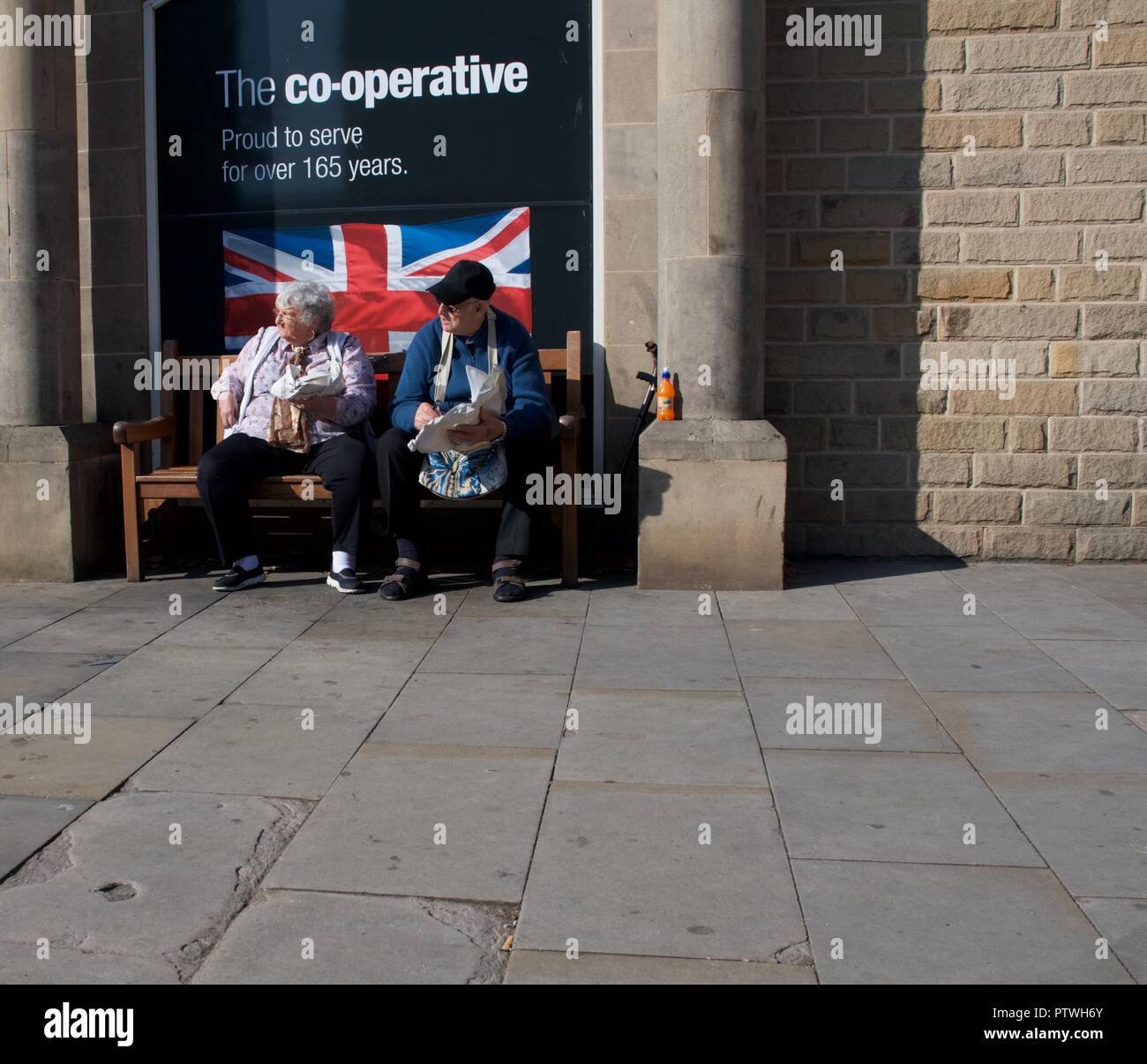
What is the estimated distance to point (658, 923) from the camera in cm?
305

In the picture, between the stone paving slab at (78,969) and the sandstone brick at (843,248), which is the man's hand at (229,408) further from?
the stone paving slab at (78,969)

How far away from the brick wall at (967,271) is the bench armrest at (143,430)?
3.25m

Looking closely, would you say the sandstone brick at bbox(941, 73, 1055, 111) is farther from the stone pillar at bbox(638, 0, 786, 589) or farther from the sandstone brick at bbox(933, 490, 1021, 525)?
the sandstone brick at bbox(933, 490, 1021, 525)

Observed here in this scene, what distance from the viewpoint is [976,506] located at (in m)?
7.28

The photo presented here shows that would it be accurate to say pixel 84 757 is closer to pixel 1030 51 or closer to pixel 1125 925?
pixel 1125 925

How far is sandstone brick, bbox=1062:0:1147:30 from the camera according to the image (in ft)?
23.1

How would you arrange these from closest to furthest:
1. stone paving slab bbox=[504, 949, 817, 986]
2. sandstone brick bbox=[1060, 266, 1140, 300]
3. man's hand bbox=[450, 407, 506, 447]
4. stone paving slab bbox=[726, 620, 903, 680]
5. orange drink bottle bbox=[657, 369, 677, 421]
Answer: stone paving slab bbox=[504, 949, 817, 986] → stone paving slab bbox=[726, 620, 903, 680] → man's hand bbox=[450, 407, 506, 447] → orange drink bottle bbox=[657, 369, 677, 421] → sandstone brick bbox=[1060, 266, 1140, 300]

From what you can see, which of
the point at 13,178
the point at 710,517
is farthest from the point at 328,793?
the point at 13,178

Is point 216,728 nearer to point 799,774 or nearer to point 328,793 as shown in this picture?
point 328,793

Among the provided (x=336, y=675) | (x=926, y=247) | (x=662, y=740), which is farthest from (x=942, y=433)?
(x=336, y=675)

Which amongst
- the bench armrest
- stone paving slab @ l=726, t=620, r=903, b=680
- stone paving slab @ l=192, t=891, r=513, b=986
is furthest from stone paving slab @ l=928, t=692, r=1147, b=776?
the bench armrest

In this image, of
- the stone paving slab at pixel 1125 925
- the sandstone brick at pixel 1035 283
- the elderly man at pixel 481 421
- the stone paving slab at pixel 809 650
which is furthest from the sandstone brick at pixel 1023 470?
the stone paving slab at pixel 1125 925

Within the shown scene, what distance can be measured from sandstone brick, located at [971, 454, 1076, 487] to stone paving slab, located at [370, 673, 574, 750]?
3207mm

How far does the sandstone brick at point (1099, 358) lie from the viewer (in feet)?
23.5
